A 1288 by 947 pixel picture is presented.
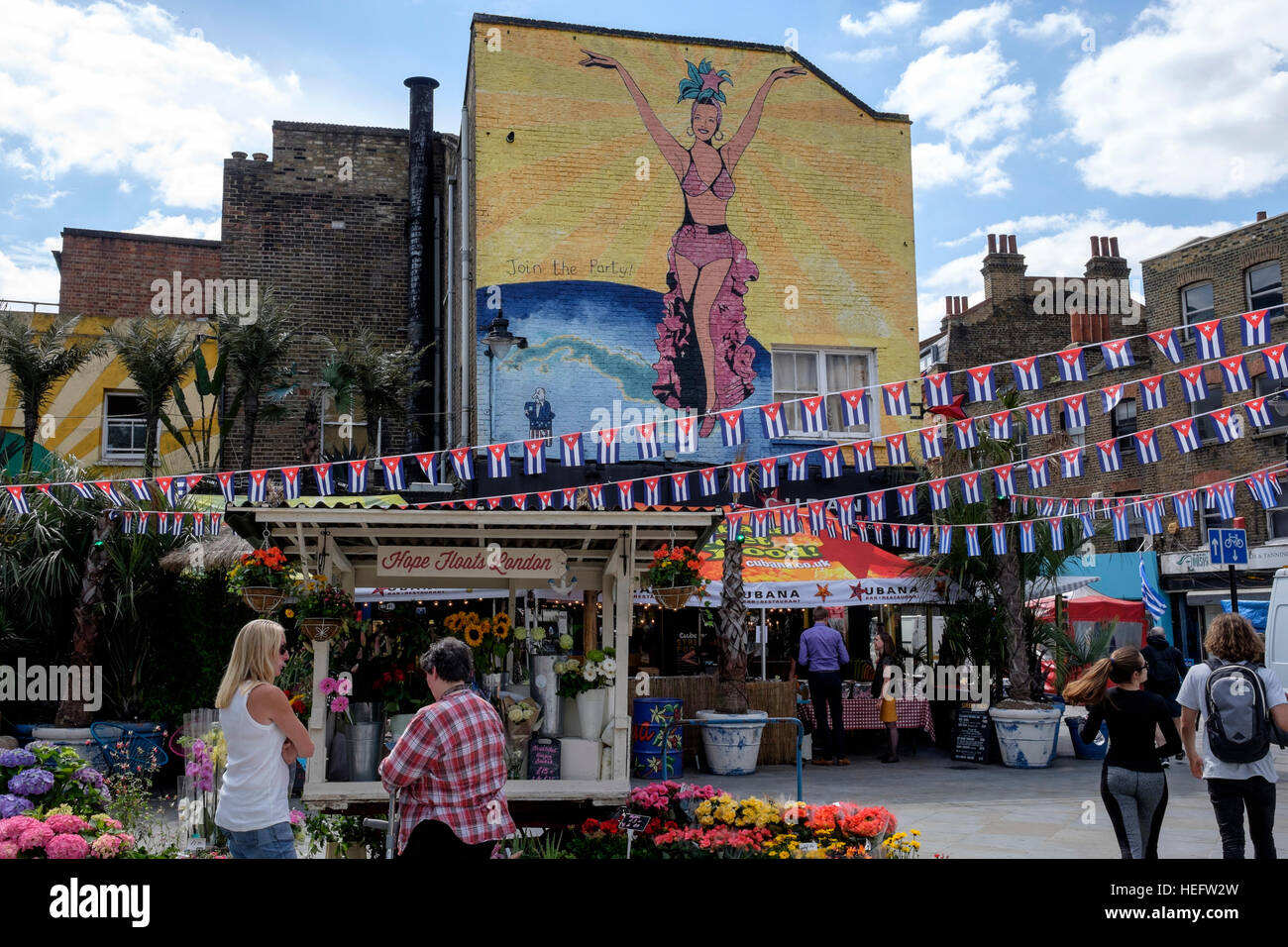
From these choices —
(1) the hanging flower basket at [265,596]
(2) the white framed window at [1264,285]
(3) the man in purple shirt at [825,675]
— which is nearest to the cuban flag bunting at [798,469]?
(3) the man in purple shirt at [825,675]

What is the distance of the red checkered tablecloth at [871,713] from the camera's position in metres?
15.2

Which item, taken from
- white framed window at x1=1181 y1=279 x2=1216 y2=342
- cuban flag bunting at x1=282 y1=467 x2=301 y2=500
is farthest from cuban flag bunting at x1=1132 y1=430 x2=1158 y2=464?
white framed window at x1=1181 y1=279 x2=1216 y2=342

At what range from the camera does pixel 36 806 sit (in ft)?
19.2

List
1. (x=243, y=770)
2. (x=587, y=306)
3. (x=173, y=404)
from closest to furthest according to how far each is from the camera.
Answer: (x=243, y=770), (x=587, y=306), (x=173, y=404)

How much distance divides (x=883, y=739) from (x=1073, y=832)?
7235 millimetres

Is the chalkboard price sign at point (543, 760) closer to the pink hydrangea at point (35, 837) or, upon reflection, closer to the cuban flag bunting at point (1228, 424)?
the pink hydrangea at point (35, 837)

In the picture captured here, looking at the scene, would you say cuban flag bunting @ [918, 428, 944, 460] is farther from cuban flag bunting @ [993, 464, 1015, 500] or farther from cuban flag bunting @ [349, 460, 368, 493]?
cuban flag bunting @ [349, 460, 368, 493]

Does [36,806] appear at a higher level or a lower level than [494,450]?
lower

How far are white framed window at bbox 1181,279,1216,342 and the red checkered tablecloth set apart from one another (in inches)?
749

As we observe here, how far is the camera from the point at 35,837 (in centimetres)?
518

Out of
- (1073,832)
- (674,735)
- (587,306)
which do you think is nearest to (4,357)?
(587,306)

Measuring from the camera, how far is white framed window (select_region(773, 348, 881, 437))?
18.8m

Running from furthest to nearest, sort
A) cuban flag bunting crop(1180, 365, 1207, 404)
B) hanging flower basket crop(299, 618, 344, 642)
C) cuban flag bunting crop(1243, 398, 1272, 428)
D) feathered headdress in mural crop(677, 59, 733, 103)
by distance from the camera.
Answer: feathered headdress in mural crop(677, 59, 733, 103)
cuban flag bunting crop(1243, 398, 1272, 428)
cuban flag bunting crop(1180, 365, 1207, 404)
hanging flower basket crop(299, 618, 344, 642)
